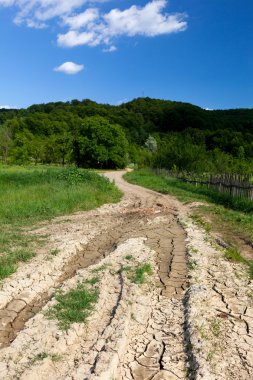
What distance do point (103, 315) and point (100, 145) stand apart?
59616 millimetres

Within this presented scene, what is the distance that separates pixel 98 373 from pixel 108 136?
6117cm

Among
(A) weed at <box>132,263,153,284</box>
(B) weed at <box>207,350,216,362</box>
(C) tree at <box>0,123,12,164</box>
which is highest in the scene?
(C) tree at <box>0,123,12,164</box>

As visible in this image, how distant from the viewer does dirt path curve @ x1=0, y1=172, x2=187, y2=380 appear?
147 inches

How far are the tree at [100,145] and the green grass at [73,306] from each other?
188ft

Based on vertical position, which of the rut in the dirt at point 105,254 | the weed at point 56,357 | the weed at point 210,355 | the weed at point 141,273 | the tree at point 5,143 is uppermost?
the tree at point 5,143

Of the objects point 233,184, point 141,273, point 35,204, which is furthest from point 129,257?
A: point 233,184

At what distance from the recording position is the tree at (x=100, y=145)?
6322cm

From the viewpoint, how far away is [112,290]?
18.7ft

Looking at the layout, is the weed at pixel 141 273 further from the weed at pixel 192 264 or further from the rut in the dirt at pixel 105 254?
the weed at pixel 192 264

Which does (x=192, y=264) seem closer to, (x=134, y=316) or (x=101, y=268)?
(x=101, y=268)

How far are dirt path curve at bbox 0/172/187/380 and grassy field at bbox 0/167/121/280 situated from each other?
53cm

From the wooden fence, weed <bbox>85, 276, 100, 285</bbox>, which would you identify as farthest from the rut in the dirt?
the wooden fence

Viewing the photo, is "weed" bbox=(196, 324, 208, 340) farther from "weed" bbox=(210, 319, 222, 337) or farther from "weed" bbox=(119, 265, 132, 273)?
"weed" bbox=(119, 265, 132, 273)

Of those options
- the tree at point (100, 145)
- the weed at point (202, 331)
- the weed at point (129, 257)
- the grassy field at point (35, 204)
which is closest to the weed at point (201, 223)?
the weed at point (129, 257)
